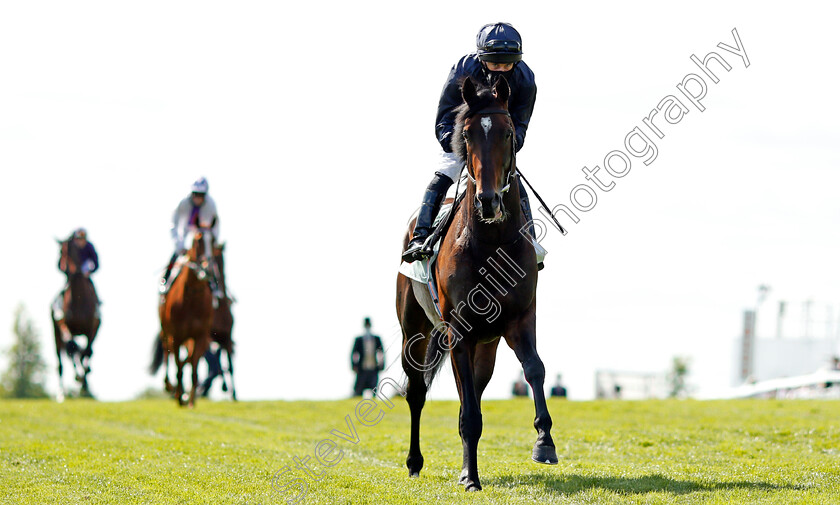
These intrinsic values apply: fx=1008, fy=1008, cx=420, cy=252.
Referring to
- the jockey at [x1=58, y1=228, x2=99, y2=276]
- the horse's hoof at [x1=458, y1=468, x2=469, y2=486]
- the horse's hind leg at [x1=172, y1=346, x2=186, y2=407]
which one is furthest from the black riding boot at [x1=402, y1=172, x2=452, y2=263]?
the jockey at [x1=58, y1=228, x2=99, y2=276]

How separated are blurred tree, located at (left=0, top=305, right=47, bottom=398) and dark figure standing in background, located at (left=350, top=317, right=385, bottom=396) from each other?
2979 inches

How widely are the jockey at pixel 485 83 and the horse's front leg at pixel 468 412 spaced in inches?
44.5

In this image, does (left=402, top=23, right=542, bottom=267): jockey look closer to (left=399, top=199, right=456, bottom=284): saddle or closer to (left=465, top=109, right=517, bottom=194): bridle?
(left=399, top=199, right=456, bottom=284): saddle

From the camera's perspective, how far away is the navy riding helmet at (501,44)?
30.4 feet

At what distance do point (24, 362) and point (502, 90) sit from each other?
328 ft

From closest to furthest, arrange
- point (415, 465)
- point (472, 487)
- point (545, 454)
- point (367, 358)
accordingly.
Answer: point (545, 454)
point (472, 487)
point (415, 465)
point (367, 358)

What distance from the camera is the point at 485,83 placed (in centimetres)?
920

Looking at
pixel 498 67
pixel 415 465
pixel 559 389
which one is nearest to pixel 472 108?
pixel 498 67

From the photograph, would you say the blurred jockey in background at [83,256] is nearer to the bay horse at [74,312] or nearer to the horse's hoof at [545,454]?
the bay horse at [74,312]

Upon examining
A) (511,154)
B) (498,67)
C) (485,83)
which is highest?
(498,67)

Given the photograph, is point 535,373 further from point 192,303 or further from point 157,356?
point 157,356

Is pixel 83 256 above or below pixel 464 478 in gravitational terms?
above

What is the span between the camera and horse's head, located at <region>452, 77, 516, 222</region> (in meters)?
8.27

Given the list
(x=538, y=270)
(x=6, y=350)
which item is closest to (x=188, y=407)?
(x=538, y=270)
